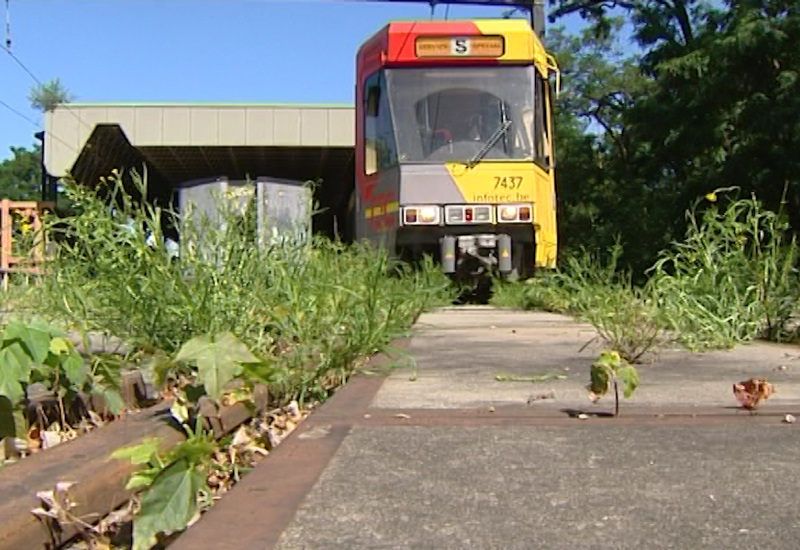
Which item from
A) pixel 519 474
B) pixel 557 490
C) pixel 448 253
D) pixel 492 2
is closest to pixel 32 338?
pixel 519 474

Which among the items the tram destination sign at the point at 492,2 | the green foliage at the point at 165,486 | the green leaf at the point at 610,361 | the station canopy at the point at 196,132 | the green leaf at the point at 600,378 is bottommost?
the green foliage at the point at 165,486

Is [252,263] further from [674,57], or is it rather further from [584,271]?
[674,57]

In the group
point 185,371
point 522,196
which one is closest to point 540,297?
point 522,196

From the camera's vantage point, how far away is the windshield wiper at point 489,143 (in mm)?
10805

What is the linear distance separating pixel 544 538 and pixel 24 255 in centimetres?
337

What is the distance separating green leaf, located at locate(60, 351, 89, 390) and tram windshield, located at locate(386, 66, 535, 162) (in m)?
8.17

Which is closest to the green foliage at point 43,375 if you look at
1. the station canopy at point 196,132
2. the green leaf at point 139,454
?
the green leaf at point 139,454

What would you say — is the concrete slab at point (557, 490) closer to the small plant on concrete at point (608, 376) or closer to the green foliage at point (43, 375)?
the small plant on concrete at point (608, 376)

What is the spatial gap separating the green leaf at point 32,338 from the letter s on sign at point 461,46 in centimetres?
888

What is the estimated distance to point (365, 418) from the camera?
10.3 feet

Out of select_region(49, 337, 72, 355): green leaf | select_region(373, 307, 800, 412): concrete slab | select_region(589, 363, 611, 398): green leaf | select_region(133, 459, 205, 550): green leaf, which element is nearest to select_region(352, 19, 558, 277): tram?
select_region(373, 307, 800, 412): concrete slab

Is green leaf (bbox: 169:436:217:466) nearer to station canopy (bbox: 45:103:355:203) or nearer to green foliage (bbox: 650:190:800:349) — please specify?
green foliage (bbox: 650:190:800:349)

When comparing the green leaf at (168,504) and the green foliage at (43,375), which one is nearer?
the green leaf at (168,504)

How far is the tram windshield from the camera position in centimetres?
1099
